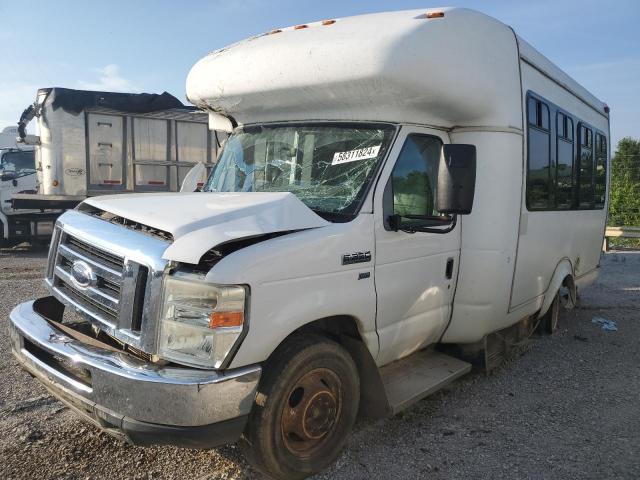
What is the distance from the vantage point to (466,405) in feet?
14.4

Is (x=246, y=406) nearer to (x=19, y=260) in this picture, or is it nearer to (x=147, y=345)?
(x=147, y=345)

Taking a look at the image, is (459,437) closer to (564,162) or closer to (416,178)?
(416,178)

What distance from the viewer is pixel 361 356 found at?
137 inches

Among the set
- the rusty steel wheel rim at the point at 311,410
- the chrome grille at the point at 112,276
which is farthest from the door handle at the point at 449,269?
the chrome grille at the point at 112,276

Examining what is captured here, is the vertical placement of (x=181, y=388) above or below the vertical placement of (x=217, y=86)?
below

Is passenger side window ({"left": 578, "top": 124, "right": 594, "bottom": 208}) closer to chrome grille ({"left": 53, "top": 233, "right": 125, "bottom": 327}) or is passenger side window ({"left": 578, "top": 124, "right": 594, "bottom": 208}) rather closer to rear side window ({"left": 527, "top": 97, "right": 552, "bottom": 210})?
rear side window ({"left": 527, "top": 97, "right": 552, "bottom": 210})

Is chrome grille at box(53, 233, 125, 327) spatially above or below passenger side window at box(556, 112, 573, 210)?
below

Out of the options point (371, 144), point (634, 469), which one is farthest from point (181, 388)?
point (634, 469)

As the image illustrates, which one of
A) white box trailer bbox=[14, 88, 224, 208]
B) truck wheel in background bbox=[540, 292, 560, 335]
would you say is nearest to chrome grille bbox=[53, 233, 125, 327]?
truck wheel in background bbox=[540, 292, 560, 335]

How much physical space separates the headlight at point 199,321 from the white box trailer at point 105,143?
394 inches

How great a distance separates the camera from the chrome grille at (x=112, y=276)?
8.82ft

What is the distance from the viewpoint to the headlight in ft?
8.53

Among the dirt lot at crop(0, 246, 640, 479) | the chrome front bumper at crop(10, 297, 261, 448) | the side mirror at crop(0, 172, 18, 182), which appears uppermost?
the side mirror at crop(0, 172, 18, 182)

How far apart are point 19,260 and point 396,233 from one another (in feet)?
34.3
